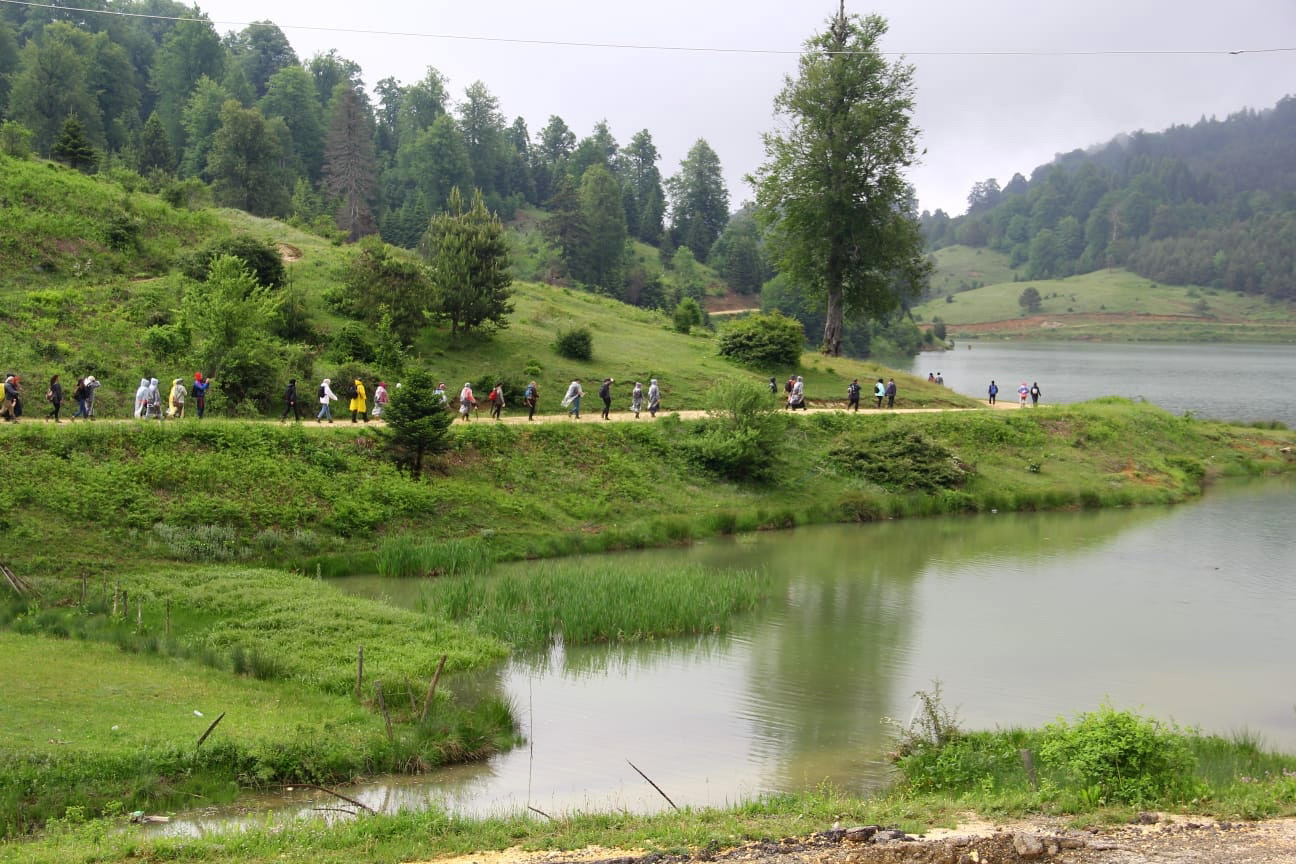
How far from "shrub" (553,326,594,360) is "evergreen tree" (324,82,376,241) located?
169 feet

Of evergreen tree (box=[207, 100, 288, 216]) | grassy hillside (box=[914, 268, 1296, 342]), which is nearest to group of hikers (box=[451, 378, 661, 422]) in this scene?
evergreen tree (box=[207, 100, 288, 216])

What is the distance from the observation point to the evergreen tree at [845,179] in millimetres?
55188

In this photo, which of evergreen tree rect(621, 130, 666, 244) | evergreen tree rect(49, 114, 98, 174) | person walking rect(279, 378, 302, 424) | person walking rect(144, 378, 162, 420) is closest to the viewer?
person walking rect(144, 378, 162, 420)

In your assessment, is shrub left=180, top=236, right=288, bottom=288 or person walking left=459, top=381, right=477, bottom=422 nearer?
person walking left=459, top=381, right=477, bottom=422

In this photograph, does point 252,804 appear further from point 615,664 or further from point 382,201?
point 382,201

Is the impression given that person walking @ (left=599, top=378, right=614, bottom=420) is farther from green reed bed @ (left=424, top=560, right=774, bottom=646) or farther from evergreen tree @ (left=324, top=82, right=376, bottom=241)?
evergreen tree @ (left=324, top=82, right=376, bottom=241)

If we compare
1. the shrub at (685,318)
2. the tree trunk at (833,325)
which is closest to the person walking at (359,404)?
the shrub at (685,318)

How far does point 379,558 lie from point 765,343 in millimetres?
26826

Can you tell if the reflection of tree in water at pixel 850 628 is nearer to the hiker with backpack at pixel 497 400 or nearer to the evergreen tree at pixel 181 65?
the hiker with backpack at pixel 497 400

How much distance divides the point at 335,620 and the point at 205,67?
→ 332ft

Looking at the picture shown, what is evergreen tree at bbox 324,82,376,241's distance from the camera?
3701 inches

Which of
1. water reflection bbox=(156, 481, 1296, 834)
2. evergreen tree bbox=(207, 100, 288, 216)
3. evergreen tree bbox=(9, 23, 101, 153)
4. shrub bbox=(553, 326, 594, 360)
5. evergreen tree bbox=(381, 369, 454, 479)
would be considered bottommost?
water reflection bbox=(156, 481, 1296, 834)

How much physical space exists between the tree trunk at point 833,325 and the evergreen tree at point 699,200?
225ft

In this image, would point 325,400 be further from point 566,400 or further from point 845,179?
point 845,179
